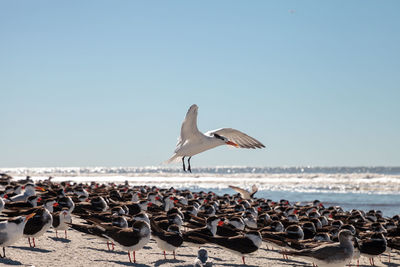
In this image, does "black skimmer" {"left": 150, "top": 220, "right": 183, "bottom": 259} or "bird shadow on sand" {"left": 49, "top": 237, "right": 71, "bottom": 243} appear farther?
"bird shadow on sand" {"left": 49, "top": 237, "right": 71, "bottom": 243}

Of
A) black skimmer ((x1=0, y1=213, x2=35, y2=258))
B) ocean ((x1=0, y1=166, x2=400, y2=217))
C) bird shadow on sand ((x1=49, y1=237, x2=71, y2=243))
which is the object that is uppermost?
black skimmer ((x1=0, y1=213, x2=35, y2=258))

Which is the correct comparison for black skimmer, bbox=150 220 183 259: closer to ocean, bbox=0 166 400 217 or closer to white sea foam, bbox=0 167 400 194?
ocean, bbox=0 166 400 217

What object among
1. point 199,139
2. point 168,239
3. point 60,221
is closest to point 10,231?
point 60,221

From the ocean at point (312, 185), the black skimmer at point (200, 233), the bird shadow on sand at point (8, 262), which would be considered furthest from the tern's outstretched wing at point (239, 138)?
the ocean at point (312, 185)

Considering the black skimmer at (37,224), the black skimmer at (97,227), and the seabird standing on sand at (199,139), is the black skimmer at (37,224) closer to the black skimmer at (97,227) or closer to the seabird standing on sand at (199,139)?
the black skimmer at (97,227)

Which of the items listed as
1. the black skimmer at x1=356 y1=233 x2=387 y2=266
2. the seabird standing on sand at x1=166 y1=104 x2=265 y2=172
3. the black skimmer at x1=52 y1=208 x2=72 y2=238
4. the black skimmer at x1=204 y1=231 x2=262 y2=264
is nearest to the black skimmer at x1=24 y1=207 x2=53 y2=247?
the black skimmer at x1=52 y1=208 x2=72 y2=238

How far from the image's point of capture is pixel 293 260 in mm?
11547

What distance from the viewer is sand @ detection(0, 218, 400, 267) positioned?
927cm

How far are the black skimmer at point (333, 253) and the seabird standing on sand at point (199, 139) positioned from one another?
532 centimetres

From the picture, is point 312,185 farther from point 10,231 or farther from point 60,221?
point 10,231

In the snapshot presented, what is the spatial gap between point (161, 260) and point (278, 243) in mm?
2686

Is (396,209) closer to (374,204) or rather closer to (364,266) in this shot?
(374,204)

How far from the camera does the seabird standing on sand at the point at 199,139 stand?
1452 centimetres

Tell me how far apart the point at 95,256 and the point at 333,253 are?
4231mm
